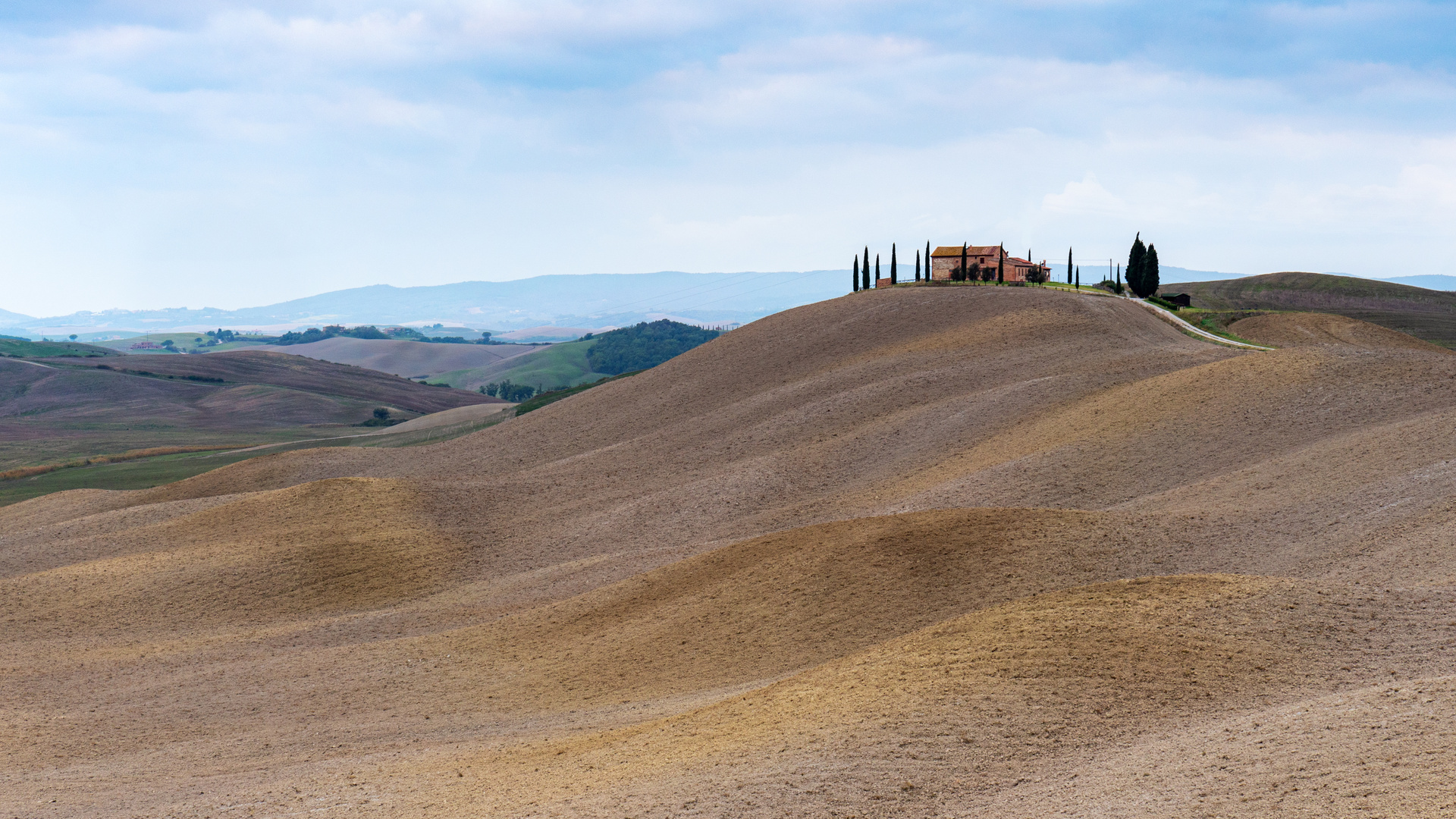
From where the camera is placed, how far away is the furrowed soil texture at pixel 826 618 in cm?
1390

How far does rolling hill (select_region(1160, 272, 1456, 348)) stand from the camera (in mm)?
124062

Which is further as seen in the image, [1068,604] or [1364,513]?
[1364,513]

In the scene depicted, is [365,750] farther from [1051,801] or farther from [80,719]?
[1051,801]

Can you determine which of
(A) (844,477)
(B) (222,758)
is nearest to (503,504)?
(A) (844,477)

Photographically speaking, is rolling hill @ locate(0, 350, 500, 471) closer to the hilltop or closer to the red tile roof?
the hilltop

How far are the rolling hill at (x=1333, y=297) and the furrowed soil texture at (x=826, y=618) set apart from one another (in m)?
92.7

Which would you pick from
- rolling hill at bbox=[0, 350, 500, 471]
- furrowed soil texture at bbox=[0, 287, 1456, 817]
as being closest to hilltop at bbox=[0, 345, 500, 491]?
rolling hill at bbox=[0, 350, 500, 471]

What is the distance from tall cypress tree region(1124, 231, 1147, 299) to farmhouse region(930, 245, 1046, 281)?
357 inches

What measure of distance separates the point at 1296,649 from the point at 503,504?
33628mm

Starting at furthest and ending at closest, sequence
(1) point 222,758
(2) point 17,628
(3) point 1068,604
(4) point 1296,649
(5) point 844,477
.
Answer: (5) point 844,477
(2) point 17,628
(1) point 222,758
(3) point 1068,604
(4) point 1296,649

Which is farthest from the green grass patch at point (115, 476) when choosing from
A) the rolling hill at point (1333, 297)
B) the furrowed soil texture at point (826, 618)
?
the rolling hill at point (1333, 297)

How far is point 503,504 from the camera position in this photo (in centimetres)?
4331

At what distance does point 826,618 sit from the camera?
23.0 m

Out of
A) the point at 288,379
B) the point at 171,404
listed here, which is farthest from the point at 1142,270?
the point at 288,379
